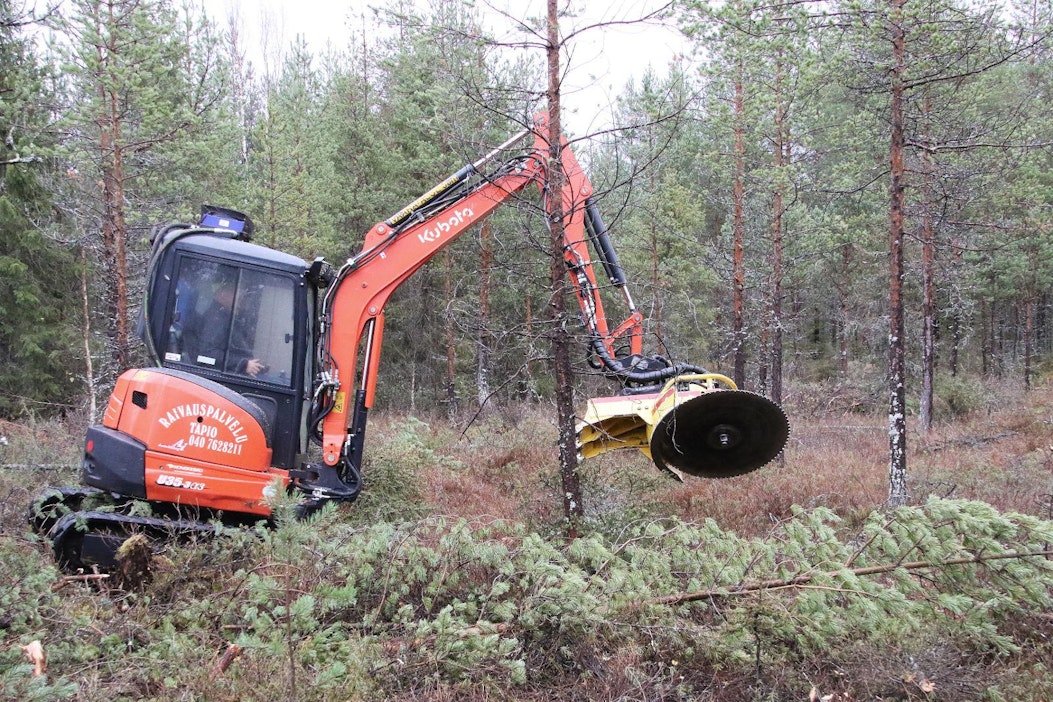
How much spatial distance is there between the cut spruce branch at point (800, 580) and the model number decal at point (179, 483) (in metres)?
3.66

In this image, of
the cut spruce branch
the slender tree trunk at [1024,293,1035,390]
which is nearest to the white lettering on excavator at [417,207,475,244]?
the cut spruce branch

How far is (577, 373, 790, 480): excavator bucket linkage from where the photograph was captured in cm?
563

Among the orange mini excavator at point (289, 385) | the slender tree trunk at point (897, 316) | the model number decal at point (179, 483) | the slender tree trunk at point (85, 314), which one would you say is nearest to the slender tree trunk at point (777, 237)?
the slender tree trunk at point (897, 316)

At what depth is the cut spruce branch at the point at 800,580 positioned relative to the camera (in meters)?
4.18

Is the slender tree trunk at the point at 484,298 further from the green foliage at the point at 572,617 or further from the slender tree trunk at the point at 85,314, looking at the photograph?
the green foliage at the point at 572,617

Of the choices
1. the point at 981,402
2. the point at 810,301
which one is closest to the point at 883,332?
the point at 810,301

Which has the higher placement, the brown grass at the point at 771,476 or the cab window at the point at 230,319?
the cab window at the point at 230,319

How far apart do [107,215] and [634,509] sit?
→ 9.11 metres

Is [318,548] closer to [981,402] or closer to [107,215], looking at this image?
[107,215]

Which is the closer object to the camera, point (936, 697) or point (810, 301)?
point (936, 697)

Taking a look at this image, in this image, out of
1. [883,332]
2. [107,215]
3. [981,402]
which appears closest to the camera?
[107,215]

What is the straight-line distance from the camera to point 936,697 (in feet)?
13.0

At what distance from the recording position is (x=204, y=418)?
575 centimetres

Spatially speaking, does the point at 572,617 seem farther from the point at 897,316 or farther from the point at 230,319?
the point at 897,316
